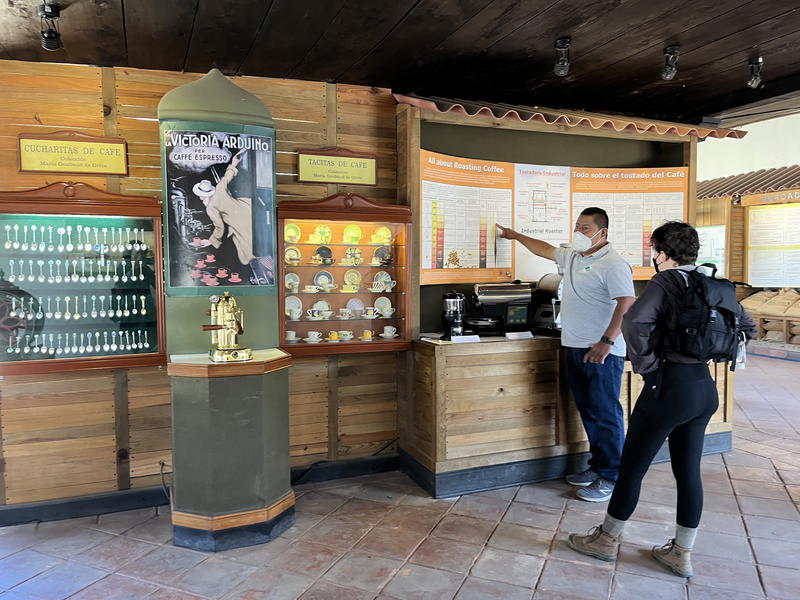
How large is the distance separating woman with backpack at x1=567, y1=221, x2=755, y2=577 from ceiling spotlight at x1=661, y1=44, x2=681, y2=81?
1710mm

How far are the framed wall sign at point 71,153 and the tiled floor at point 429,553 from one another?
220 centimetres

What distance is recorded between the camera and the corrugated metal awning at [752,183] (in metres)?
10.5

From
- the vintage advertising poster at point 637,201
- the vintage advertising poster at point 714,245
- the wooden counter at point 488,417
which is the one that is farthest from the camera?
the vintage advertising poster at point 714,245

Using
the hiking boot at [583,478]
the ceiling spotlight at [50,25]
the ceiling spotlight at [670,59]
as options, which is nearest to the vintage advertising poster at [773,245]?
the ceiling spotlight at [670,59]

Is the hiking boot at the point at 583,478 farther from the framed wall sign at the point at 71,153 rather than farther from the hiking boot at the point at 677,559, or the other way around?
the framed wall sign at the point at 71,153

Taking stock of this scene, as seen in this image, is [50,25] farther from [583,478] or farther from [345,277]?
[583,478]

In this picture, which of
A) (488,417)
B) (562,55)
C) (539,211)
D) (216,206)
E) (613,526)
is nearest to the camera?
(613,526)

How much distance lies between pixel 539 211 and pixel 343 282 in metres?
1.79

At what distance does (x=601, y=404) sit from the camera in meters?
3.78

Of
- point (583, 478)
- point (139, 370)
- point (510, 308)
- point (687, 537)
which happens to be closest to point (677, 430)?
point (687, 537)

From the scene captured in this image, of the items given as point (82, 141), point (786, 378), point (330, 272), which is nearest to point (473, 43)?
point (330, 272)

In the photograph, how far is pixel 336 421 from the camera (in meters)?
4.24

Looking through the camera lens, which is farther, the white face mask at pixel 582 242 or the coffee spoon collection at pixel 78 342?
the white face mask at pixel 582 242

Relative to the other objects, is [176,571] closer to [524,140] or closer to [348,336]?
[348,336]
